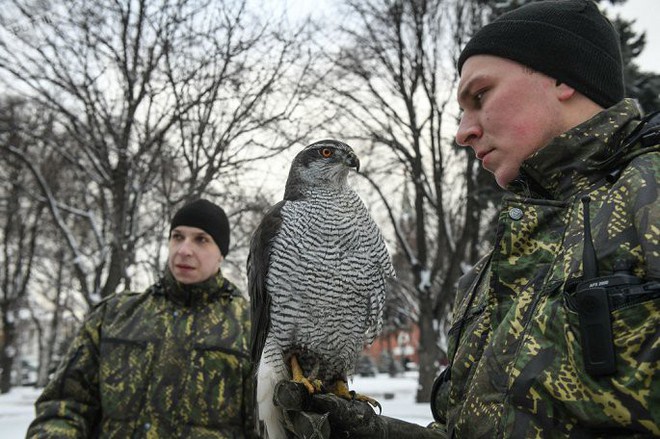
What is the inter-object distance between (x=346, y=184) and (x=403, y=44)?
11.1 m

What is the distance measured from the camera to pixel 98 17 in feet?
28.4

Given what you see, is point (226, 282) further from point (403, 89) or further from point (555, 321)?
point (403, 89)

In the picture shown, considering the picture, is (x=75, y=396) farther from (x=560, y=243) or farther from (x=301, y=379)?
(x=560, y=243)

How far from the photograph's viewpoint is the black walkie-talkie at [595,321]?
1.20 m

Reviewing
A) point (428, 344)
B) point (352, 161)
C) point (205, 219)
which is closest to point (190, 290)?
point (205, 219)

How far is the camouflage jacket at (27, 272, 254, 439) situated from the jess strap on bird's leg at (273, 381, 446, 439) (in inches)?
36.3

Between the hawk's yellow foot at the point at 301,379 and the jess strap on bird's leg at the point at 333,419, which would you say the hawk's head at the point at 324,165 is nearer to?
the hawk's yellow foot at the point at 301,379

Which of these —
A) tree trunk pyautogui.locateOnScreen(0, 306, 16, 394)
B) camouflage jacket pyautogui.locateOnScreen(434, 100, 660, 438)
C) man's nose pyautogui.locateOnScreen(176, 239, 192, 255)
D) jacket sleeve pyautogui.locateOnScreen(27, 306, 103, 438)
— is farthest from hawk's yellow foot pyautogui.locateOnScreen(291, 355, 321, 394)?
tree trunk pyautogui.locateOnScreen(0, 306, 16, 394)

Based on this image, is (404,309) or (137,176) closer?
(137,176)

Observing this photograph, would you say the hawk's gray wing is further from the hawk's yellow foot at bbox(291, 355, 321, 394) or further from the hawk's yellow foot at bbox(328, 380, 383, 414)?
the hawk's yellow foot at bbox(328, 380, 383, 414)

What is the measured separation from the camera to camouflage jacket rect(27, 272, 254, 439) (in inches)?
129

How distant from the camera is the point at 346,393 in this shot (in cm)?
292

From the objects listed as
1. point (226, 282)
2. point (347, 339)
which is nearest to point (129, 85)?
point (226, 282)

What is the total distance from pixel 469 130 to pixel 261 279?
153cm
